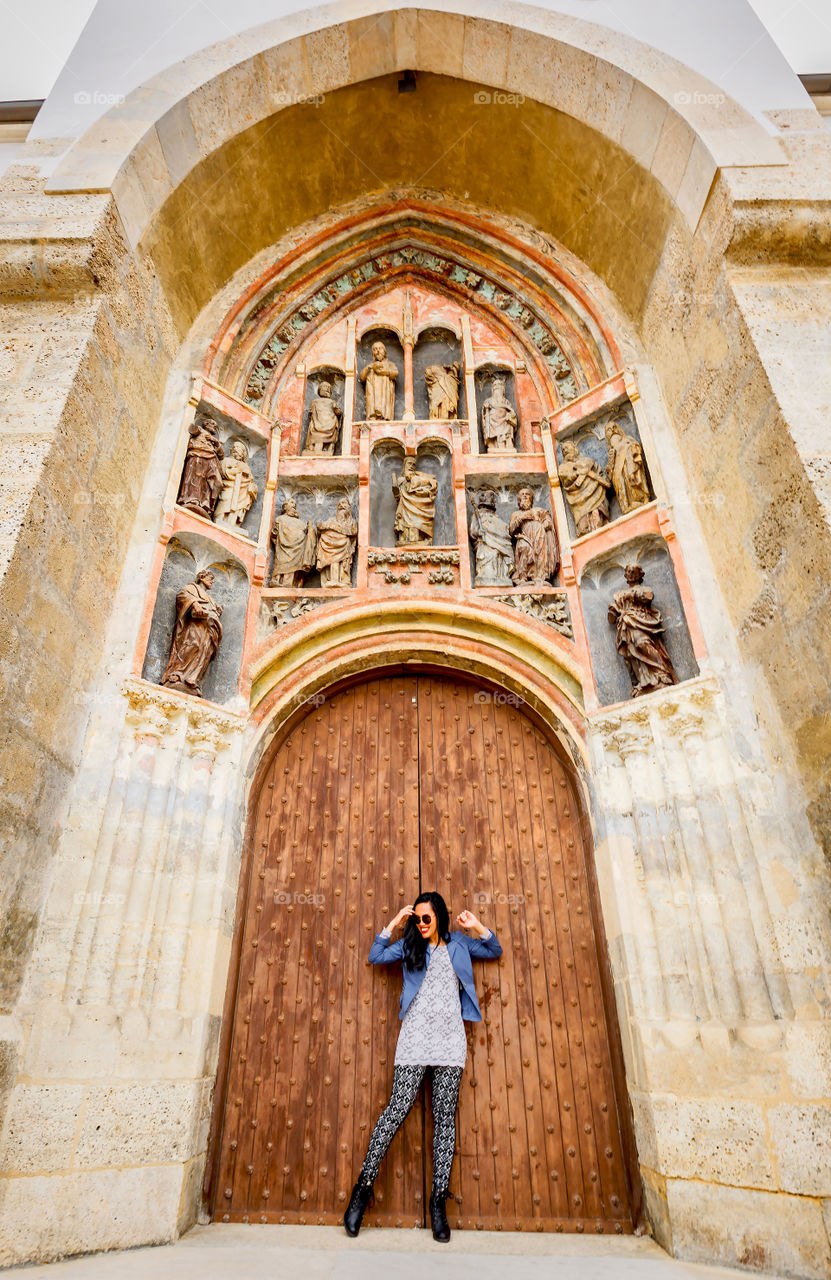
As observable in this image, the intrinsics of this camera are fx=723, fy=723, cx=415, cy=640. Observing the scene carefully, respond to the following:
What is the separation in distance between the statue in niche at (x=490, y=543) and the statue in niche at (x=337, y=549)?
89 cm

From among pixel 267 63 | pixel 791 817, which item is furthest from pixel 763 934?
pixel 267 63

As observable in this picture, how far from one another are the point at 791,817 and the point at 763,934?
59 centimetres

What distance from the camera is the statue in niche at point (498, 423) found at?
18.9 ft

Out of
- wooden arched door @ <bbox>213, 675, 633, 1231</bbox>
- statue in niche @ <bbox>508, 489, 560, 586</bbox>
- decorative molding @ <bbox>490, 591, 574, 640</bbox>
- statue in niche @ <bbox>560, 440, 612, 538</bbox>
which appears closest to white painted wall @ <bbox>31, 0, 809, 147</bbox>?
statue in niche @ <bbox>560, 440, 612, 538</bbox>

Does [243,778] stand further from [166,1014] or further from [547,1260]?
[547,1260]

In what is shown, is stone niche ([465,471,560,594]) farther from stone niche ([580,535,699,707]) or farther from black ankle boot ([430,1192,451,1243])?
black ankle boot ([430,1192,451,1243])

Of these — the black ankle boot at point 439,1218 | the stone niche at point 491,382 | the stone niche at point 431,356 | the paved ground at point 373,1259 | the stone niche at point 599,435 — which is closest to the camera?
the paved ground at point 373,1259

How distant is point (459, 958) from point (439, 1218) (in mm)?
1099

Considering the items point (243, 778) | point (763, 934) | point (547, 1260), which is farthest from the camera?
point (243, 778)

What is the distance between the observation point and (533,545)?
512cm

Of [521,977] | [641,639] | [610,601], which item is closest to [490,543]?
[610,601]

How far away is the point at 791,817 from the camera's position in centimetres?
363

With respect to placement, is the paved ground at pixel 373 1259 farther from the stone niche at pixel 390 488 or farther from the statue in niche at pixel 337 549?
the stone niche at pixel 390 488

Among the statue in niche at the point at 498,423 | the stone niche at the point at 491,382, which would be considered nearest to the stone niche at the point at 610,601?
the statue in niche at the point at 498,423
